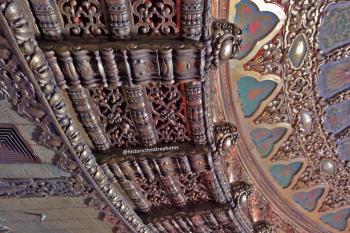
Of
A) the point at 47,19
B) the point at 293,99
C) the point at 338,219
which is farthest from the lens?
the point at 338,219

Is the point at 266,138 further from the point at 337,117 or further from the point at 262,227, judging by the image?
the point at 262,227

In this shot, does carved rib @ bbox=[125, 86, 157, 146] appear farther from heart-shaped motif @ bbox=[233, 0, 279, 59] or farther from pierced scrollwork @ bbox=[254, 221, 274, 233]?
pierced scrollwork @ bbox=[254, 221, 274, 233]

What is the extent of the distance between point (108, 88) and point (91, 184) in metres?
0.79

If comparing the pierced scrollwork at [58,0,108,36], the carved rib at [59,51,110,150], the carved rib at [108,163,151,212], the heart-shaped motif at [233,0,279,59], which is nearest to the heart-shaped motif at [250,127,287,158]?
the heart-shaped motif at [233,0,279,59]

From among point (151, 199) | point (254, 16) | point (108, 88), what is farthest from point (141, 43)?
point (151, 199)

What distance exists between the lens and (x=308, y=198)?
4352 mm

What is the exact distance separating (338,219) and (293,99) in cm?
208

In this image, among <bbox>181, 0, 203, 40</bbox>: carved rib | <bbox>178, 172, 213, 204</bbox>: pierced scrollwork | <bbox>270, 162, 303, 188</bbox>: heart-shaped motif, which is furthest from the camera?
<bbox>270, 162, 303, 188</bbox>: heart-shaped motif

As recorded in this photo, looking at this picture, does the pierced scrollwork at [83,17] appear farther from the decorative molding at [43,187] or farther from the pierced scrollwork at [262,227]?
the pierced scrollwork at [262,227]

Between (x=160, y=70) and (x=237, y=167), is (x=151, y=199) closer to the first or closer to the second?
(x=237, y=167)

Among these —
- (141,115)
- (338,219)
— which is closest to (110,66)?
(141,115)

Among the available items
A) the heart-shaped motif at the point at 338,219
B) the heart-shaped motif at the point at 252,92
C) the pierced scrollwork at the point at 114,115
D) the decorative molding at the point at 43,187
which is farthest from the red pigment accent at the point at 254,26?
the heart-shaped motif at the point at 338,219

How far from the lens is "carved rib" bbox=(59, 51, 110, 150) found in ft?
6.84

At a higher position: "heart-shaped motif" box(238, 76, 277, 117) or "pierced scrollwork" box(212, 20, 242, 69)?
"pierced scrollwork" box(212, 20, 242, 69)
